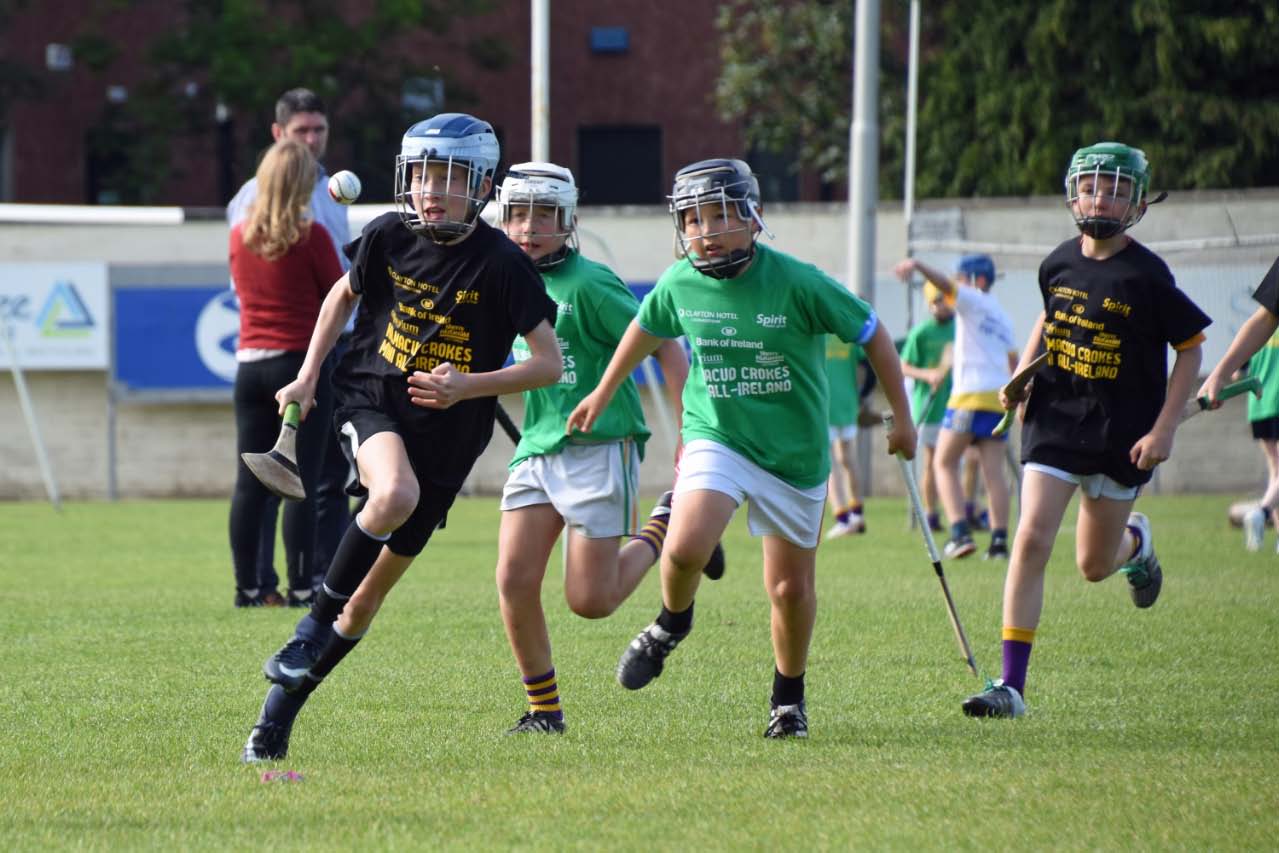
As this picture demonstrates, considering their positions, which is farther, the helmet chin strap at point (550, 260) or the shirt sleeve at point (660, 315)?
the helmet chin strap at point (550, 260)

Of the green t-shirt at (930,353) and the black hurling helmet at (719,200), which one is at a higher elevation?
the black hurling helmet at (719,200)

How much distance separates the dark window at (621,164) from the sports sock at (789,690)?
25497 millimetres

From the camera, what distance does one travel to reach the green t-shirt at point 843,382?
14906mm

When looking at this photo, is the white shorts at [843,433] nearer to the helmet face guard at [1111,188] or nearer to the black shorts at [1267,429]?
the black shorts at [1267,429]

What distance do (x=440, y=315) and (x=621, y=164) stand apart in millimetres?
26276

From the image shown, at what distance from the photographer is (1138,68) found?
2566 centimetres

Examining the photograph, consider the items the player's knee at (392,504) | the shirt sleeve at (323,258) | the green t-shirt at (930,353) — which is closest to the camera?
the player's knee at (392,504)

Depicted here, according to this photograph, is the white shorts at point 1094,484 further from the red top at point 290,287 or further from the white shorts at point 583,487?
the red top at point 290,287

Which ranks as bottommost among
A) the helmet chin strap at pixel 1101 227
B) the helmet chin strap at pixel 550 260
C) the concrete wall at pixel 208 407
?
the concrete wall at pixel 208 407

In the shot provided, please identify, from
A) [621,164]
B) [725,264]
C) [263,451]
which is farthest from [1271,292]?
[621,164]

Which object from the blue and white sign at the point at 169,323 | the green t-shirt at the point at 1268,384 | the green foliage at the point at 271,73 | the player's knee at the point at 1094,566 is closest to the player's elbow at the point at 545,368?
the player's knee at the point at 1094,566

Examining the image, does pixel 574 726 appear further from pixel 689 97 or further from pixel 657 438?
pixel 689 97

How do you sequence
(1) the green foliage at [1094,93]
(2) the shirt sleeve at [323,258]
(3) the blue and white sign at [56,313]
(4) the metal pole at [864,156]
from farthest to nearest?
(1) the green foliage at [1094,93], (3) the blue and white sign at [56,313], (4) the metal pole at [864,156], (2) the shirt sleeve at [323,258]

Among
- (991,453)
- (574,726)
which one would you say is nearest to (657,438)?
(991,453)
